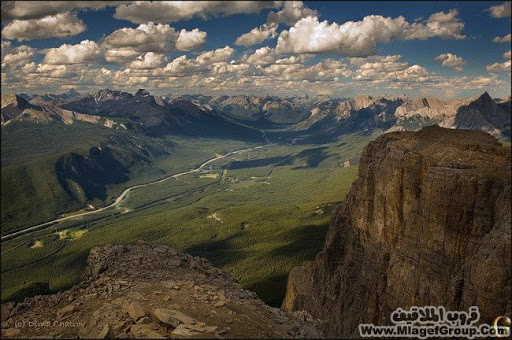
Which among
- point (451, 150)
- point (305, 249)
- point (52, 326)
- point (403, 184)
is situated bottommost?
point (305, 249)

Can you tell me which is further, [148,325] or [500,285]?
[500,285]

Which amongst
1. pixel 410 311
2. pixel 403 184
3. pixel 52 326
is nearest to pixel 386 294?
pixel 410 311

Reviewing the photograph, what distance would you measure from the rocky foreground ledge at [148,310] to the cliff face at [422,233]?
19868 mm

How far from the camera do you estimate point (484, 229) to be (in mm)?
49844

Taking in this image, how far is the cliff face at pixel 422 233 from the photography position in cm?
4606

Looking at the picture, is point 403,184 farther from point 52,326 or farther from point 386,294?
point 52,326

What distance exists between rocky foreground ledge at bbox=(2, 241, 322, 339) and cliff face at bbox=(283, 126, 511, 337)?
19.9 metres

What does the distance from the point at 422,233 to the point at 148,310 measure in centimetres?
3909

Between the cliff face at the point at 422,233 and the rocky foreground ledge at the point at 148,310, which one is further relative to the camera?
the cliff face at the point at 422,233

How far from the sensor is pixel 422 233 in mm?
56594

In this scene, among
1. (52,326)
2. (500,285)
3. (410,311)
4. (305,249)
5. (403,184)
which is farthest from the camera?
(305,249)

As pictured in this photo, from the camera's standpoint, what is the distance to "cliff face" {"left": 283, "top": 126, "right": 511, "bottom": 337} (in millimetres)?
46062

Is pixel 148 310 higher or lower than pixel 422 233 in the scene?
higher

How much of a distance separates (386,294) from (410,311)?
653 centimetres
